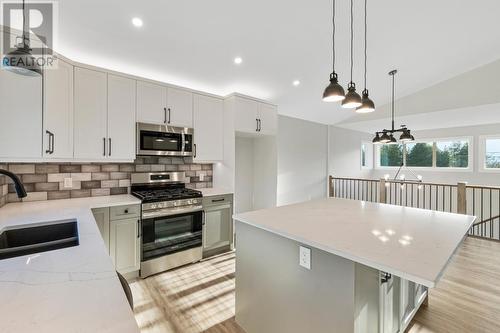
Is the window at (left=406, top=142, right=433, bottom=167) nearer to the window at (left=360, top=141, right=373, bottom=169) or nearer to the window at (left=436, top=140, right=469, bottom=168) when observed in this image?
the window at (left=436, top=140, right=469, bottom=168)

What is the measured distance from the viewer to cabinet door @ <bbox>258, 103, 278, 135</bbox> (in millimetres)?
3723

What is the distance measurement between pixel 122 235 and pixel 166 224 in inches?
18.8

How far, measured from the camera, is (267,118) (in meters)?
3.82

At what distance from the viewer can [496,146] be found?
19.0 feet

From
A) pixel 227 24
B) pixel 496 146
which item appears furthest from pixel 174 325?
pixel 496 146

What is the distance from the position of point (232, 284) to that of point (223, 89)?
2.75 metres

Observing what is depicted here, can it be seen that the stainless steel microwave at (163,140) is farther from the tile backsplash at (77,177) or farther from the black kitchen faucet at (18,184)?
the black kitchen faucet at (18,184)

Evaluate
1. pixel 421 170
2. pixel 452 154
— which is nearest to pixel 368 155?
pixel 421 170

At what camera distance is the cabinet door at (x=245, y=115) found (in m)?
3.38

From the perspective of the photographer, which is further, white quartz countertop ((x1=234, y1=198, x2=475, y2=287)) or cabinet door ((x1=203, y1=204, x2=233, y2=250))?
cabinet door ((x1=203, y1=204, x2=233, y2=250))

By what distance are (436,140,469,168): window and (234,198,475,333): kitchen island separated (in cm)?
615

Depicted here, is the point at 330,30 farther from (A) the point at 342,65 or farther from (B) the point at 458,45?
(B) the point at 458,45

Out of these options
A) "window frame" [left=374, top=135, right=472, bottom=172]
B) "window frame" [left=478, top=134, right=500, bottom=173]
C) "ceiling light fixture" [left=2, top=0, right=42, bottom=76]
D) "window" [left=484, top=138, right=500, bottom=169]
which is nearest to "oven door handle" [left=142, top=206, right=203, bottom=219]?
"ceiling light fixture" [left=2, top=0, right=42, bottom=76]

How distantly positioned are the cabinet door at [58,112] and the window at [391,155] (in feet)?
28.1
